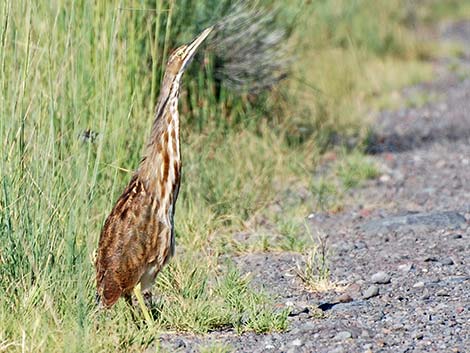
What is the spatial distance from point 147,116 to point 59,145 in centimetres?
146

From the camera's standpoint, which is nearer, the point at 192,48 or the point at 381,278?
the point at 192,48

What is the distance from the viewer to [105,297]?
17.6 feet

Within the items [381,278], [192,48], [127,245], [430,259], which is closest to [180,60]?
[192,48]

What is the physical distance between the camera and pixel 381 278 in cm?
645

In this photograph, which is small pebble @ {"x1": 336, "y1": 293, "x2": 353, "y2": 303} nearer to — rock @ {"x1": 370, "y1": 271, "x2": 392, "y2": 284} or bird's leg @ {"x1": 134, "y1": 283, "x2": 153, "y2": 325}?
rock @ {"x1": 370, "y1": 271, "x2": 392, "y2": 284}

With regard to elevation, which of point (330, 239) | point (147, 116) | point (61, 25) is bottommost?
point (330, 239)

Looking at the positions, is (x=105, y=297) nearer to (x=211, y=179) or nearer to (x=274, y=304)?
(x=274, y=304)

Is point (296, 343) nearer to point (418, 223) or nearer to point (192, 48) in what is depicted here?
point (192, 48)

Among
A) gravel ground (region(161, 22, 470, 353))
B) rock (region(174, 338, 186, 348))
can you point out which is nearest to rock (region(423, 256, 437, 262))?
gravel ground (region(161, 22, 470, 353))

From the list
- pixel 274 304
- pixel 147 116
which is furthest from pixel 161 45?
pixel 274 304

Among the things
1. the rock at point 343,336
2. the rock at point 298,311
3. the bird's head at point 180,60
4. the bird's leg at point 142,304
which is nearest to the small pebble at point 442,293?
the rock at point 298,311

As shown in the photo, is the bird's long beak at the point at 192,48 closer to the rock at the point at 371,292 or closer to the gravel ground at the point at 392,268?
the gravel ground at the point at 392,268

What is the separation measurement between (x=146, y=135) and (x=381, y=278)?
6.02ft

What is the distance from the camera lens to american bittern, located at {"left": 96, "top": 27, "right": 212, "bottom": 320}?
5426mm
